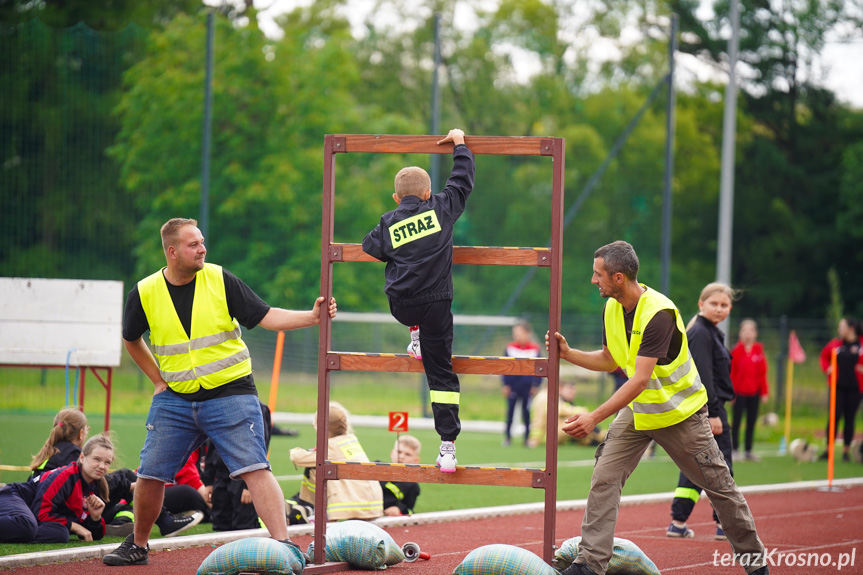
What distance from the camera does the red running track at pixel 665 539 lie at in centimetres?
696

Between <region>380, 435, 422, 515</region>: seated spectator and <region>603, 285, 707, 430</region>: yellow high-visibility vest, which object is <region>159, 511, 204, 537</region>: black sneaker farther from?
<region>603, 285, 707, 430</region>: yellow high-visibility vest

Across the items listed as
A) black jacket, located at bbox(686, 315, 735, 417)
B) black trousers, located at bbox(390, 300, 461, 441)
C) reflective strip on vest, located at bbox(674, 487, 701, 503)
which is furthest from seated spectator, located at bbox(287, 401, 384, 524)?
black jacket, located at bbox(686, 315, 735, 417)

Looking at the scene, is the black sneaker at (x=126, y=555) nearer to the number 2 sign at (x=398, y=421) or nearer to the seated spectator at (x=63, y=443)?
the seated spectator at (x=63, y=443)

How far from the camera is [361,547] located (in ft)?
21.8

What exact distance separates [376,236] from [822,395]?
22337 mm

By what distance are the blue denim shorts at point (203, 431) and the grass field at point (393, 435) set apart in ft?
5.20

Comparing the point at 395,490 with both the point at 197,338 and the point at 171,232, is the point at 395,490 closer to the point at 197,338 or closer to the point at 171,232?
the point at 197,338

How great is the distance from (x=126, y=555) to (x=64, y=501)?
3.82 feet

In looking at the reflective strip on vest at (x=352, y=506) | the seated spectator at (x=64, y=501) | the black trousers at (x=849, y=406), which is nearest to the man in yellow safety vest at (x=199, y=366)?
the seated spectator at (x=64, y=501)

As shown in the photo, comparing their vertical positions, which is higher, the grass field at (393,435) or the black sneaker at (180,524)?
the black sneaker at (180,524)

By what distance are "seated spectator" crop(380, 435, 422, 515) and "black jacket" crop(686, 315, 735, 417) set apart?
2.52 m

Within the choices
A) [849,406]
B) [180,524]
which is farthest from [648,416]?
[849,406]

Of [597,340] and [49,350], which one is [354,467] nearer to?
[49,350]

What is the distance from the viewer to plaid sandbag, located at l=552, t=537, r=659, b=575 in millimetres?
6344
